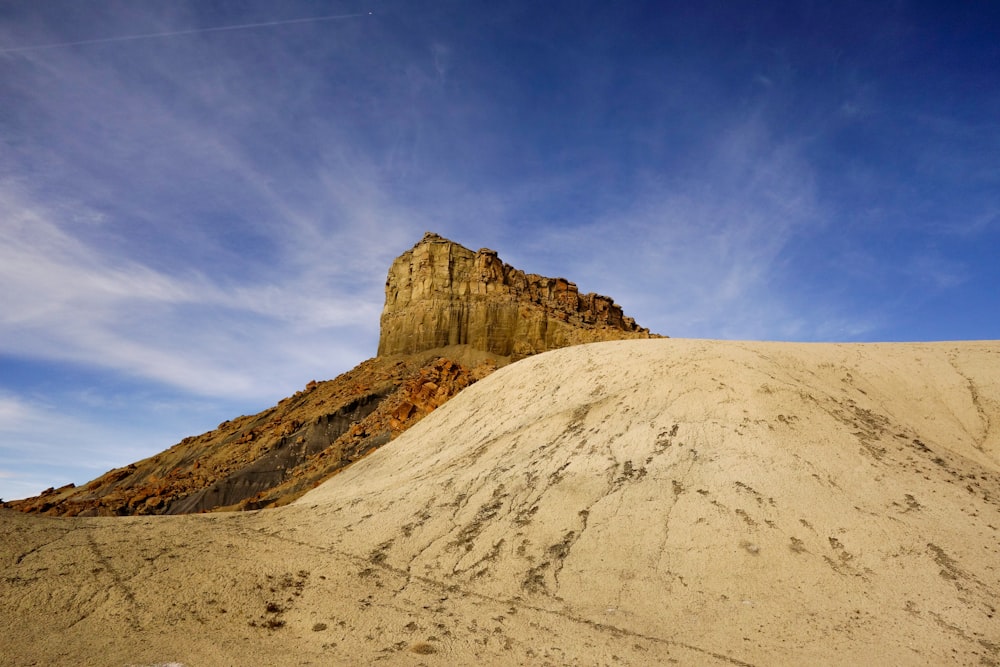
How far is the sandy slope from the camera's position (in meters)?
6.25

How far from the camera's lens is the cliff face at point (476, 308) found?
44.4 meters

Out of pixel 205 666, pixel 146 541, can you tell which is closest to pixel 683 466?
pixel 205 666

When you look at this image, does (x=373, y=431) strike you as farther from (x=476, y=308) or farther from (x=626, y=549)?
(x=626, y=549)

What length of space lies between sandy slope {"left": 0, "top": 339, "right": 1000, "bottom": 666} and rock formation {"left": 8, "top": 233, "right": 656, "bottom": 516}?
14.2 meters

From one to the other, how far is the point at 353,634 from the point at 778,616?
5.38 m

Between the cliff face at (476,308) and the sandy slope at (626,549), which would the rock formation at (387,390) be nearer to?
the cliff face at (476,308)

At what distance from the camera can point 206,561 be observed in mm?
8117

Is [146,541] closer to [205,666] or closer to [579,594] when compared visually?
[205,666]

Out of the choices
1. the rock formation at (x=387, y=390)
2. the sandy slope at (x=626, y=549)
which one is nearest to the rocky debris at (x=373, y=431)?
the rock formation at (x=387, y=390)

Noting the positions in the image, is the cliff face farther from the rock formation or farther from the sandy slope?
the sandy slope

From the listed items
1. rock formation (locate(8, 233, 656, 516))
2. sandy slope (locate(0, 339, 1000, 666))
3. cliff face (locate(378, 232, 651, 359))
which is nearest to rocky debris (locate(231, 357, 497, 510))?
rock formation (locate(8, 233, 656, 516))

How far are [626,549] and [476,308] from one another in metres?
38.3

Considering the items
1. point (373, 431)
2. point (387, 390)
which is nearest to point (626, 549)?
point (373, 431)

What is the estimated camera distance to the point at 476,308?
1801 inches
